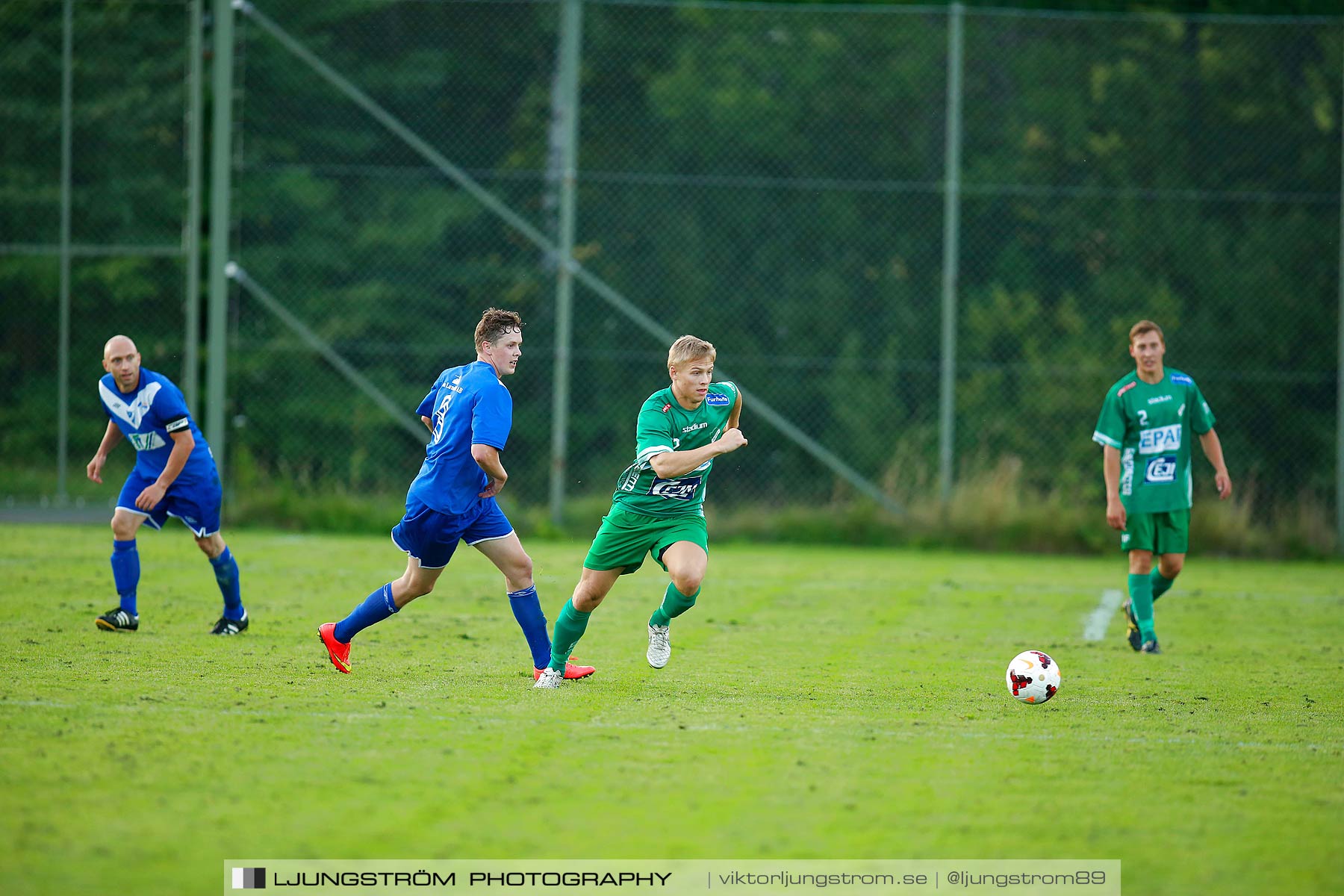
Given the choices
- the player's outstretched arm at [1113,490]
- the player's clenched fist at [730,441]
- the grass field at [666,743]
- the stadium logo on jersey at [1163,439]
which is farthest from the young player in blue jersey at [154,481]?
the stadium logo on jersey at [1163,439]

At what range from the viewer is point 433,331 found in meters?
17.1

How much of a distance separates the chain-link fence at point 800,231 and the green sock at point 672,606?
26.1ft

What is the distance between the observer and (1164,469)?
28.7ft

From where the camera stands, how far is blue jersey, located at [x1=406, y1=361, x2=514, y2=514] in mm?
6656

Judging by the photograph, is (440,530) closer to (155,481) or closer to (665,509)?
(665,509)

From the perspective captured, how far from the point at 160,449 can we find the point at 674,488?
3.32 meters

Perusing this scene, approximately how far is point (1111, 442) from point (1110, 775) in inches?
152

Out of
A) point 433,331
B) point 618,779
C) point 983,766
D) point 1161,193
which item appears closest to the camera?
point 618,779

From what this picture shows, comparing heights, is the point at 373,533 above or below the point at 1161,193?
below

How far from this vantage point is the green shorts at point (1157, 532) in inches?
343

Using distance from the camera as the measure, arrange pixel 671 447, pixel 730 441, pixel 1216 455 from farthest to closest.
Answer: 1. pixel 1216 455
2. pixel 671 447
3. pixel 730 441

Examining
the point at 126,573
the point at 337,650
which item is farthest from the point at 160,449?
the point at 337,650

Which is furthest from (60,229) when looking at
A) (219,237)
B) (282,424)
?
(282,424)

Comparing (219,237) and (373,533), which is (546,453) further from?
(219,237)
